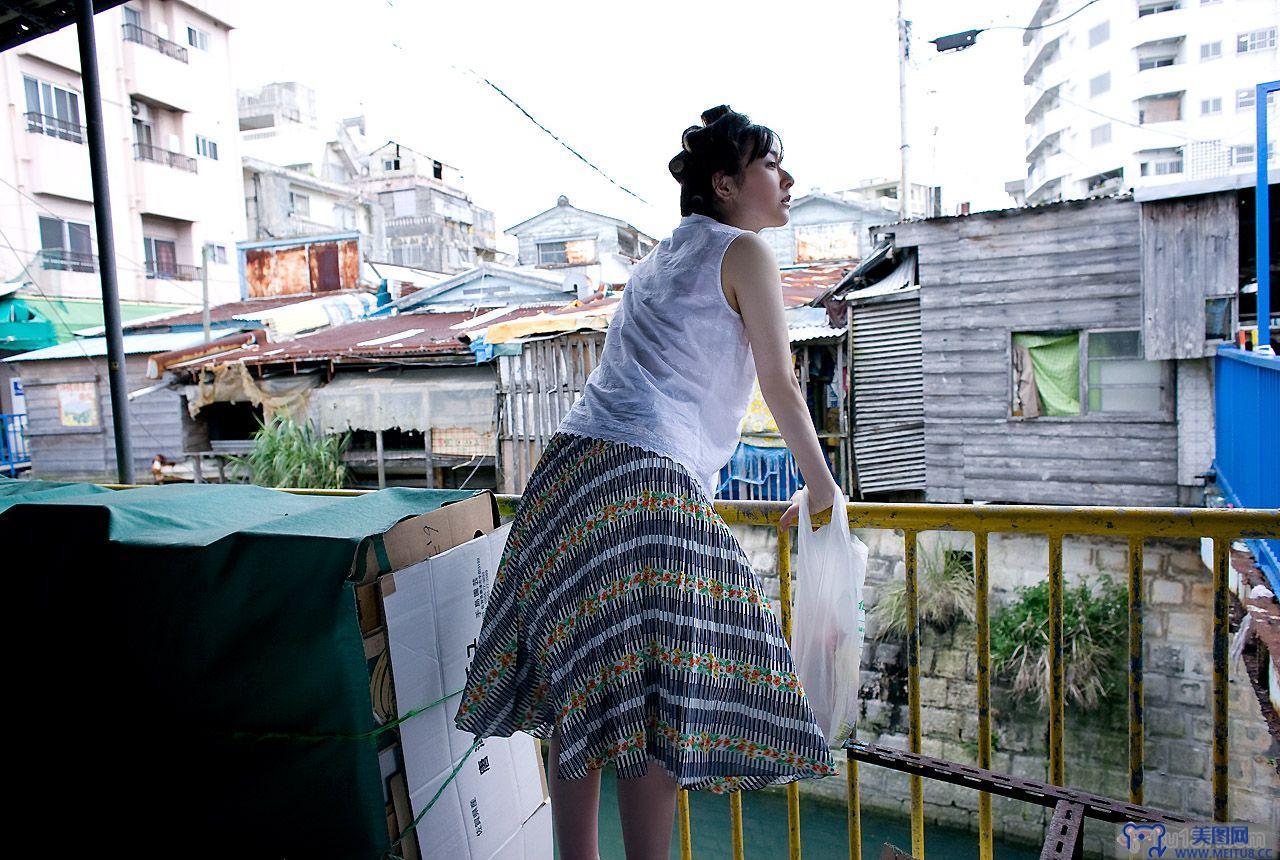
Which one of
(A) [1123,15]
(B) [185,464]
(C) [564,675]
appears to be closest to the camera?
(C) [564,675]

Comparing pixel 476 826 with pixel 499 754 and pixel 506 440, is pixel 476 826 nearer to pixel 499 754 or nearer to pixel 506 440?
pixel 499 754

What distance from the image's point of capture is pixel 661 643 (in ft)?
4.77

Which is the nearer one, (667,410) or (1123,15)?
(667,410)

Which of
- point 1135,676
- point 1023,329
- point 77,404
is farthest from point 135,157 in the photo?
point 1135,676

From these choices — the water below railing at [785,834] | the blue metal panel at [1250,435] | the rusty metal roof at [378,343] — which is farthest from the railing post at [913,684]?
the rusty metal roof at [378,343]

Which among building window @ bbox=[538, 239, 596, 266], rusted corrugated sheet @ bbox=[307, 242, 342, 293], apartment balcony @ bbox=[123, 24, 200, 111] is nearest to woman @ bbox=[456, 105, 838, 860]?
rusted corrugated sheet @ bbox=[307, 242, 342, 293]

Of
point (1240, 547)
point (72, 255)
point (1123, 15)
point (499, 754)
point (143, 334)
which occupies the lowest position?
point (1240, 547)

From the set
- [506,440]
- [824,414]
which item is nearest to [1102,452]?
→ [824,414]

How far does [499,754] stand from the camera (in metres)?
2.07

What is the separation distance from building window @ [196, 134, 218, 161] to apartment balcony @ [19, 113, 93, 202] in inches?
135

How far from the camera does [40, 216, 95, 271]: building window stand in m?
17.7

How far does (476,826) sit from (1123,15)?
40.3 meters

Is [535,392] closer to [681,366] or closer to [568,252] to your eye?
[681,366]

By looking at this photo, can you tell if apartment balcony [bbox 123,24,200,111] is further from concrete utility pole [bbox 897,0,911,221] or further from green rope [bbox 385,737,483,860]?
green rope [bbox 385,737,483,860]
